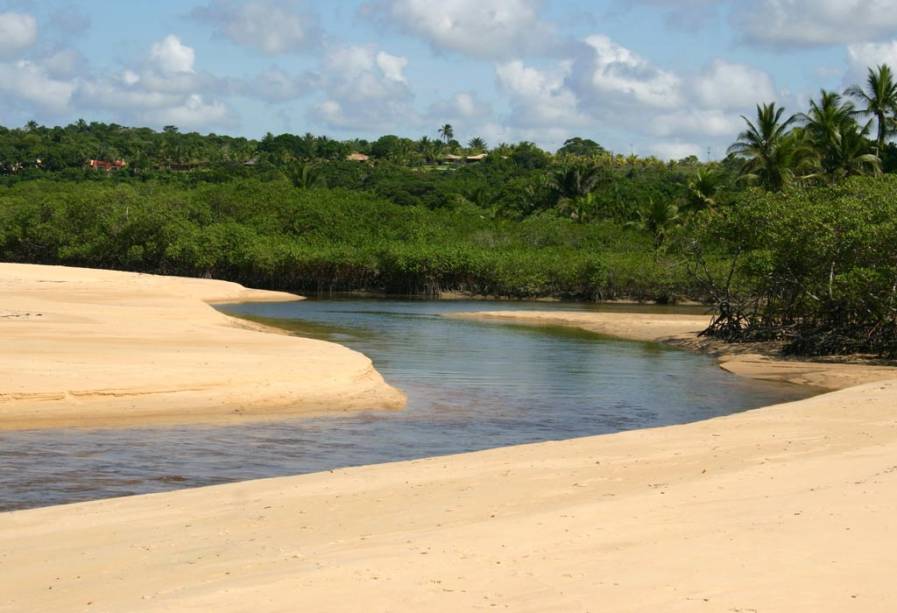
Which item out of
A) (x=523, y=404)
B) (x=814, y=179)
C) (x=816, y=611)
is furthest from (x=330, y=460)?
(x=814, y=179)

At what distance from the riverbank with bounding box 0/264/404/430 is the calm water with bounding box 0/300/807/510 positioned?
1063 mm

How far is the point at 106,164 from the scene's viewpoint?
5960 inches

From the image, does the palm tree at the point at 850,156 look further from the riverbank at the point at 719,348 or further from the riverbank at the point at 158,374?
the riverbank at the point at 158,374

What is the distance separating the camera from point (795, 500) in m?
10.8

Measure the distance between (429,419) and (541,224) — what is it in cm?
7207

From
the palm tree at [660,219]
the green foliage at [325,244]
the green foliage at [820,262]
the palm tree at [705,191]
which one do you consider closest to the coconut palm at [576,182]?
the green foliage at [325,244]

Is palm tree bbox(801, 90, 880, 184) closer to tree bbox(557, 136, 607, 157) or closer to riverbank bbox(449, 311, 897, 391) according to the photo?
riverbank bbox(449, 311, 897, 391)

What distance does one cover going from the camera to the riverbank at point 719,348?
28984mm

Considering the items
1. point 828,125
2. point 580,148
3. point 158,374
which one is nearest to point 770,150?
point 828,125

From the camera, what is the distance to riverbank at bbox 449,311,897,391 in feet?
95.1

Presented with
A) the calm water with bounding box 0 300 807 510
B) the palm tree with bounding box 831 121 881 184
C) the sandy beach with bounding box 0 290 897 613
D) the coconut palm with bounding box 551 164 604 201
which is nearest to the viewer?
the sandy beach with bounding box 0 290 897 613

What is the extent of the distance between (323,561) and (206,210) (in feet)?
297

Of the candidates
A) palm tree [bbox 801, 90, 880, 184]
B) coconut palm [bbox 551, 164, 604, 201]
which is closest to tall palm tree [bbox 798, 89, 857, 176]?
palm tree [bbox 801, 90, 880, 184]

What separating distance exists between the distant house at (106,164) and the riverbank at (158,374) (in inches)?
4678
